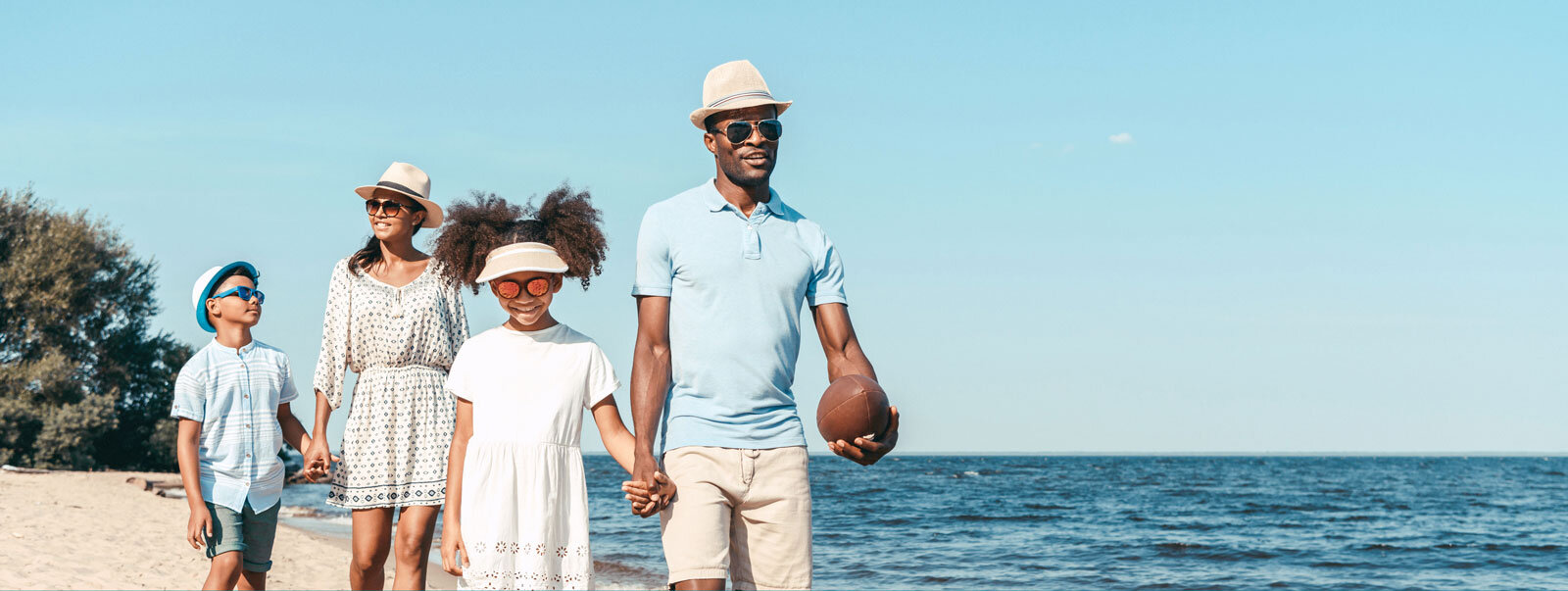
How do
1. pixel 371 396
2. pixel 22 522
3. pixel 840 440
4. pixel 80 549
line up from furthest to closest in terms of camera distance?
1. pixel 22 522
2. pixel 80 549
3. pixel 371 396
4. pixel 840 440

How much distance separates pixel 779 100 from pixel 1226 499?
43.0m

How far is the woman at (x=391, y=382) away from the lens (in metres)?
4.80

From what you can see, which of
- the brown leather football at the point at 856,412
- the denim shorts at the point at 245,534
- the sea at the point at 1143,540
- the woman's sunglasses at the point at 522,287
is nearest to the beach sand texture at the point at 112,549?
the sea at the point at 1143,540

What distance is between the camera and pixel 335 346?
496 cm

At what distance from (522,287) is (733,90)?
980 millimetres

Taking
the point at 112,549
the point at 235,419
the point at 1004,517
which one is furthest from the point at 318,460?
the point at 1004,517

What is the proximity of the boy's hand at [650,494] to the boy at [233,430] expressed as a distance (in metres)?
1.71

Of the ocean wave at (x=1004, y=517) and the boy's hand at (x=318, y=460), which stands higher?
the boy's hand at (x=318, y=460)

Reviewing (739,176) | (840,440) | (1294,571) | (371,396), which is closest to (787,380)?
(840,440)

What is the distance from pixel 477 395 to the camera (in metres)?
4.15

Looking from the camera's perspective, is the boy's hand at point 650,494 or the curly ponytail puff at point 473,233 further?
the curly ponytail puff at point 473,233

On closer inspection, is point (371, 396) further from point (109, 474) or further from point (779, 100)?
point (109, 474)

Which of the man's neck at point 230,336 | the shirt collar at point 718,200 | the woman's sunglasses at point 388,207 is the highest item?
the woman's sunglasses at point 388,207

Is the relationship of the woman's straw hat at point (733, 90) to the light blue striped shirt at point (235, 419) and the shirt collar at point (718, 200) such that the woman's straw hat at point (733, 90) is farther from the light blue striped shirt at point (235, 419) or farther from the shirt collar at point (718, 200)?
the light blue striped shirt at point (235, 419)
